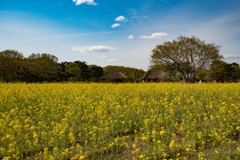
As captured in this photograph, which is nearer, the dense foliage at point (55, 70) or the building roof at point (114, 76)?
the dense foliage at point (55, 70)

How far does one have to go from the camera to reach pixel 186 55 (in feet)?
127

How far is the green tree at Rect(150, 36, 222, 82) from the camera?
125 feet

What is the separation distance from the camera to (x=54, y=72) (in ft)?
116

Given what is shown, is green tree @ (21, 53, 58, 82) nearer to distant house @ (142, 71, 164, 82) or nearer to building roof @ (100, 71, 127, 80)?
building roof @ (100, 71, 127, 80)

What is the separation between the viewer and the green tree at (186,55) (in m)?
38.0

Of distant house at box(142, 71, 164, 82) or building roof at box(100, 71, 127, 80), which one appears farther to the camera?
distant house at box(142, 71, 164, 82)

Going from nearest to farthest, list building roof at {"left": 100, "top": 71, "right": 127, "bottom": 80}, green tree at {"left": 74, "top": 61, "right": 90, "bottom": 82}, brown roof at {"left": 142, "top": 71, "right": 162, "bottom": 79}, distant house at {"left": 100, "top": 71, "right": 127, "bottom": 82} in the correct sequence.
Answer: green tree at {"left": 74, "top": 61, "right": 90, "bottom": 82}, distant house at {"left": 100, "top": 71, "right": 127, "bottom": 82}, building roof at {"left": 100, "top": 71, "right": 127, "bottom": 80}, brown roof at {"left": 142, "top": 71, "right": 162, "bottom": 79}

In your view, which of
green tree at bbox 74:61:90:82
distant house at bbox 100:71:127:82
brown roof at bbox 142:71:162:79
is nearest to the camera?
green tree at bbox 74:61:90:82

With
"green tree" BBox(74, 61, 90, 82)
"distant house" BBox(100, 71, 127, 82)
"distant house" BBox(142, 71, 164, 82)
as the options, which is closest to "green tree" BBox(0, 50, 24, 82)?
"green tree" BBox(74, 61, 90, 82)

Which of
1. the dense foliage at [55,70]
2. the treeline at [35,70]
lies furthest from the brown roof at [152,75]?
the treeline at [35,70]

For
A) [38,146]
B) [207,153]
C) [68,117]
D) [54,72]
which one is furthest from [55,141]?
[54,72]

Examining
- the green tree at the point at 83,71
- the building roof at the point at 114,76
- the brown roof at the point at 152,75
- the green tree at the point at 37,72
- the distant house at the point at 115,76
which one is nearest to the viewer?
the green tree at the point at 37,72

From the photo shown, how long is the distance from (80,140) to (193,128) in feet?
9.62

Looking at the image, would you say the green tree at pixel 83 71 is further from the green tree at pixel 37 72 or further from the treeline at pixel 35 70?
the green tree at pixel 37 72
